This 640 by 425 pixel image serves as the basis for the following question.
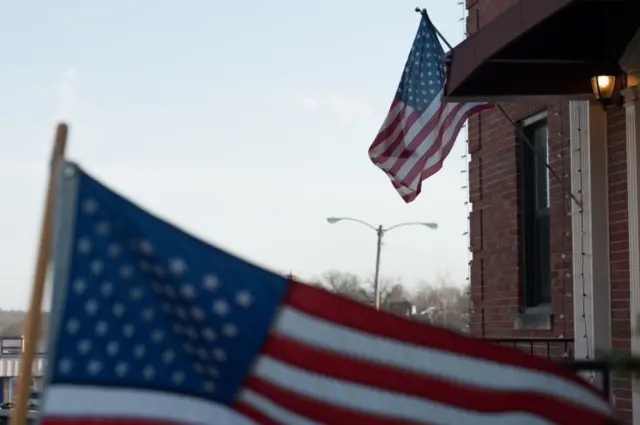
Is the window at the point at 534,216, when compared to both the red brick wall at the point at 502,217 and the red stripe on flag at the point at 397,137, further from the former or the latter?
the red stripe on flag at the point at 397,137

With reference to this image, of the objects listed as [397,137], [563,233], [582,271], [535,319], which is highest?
[397,137]

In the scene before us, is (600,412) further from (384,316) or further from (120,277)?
(120,277)

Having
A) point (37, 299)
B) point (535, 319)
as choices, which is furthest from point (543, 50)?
point (37, 299)

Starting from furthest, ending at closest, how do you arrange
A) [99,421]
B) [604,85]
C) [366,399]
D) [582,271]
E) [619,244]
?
1. [582,271]
2. [619,244]
3. [604,85]
4. [366,399]
5. [99,421]

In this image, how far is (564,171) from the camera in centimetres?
905

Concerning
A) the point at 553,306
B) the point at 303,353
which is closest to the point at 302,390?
Answer: the point at 303,353

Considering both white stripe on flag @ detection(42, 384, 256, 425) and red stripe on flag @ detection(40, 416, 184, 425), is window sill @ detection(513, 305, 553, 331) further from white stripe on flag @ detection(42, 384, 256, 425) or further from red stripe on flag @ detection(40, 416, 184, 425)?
red stripe on flag @ detection(40, 416, 184, 425)

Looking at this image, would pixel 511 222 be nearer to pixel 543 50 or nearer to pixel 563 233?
pixel 563 233

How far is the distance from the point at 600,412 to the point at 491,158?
7.33 m

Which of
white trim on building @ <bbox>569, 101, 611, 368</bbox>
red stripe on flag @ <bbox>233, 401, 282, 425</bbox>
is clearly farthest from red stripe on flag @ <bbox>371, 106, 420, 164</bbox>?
red stripe on flag @ <bbox>233, 401, 282, 425</bbox>

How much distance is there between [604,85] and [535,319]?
2.52 meters

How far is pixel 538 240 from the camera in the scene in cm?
991

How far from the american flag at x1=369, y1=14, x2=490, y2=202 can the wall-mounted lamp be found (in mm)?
2027

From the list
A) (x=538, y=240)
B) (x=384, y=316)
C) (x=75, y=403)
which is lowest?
(x=75, y=403)
